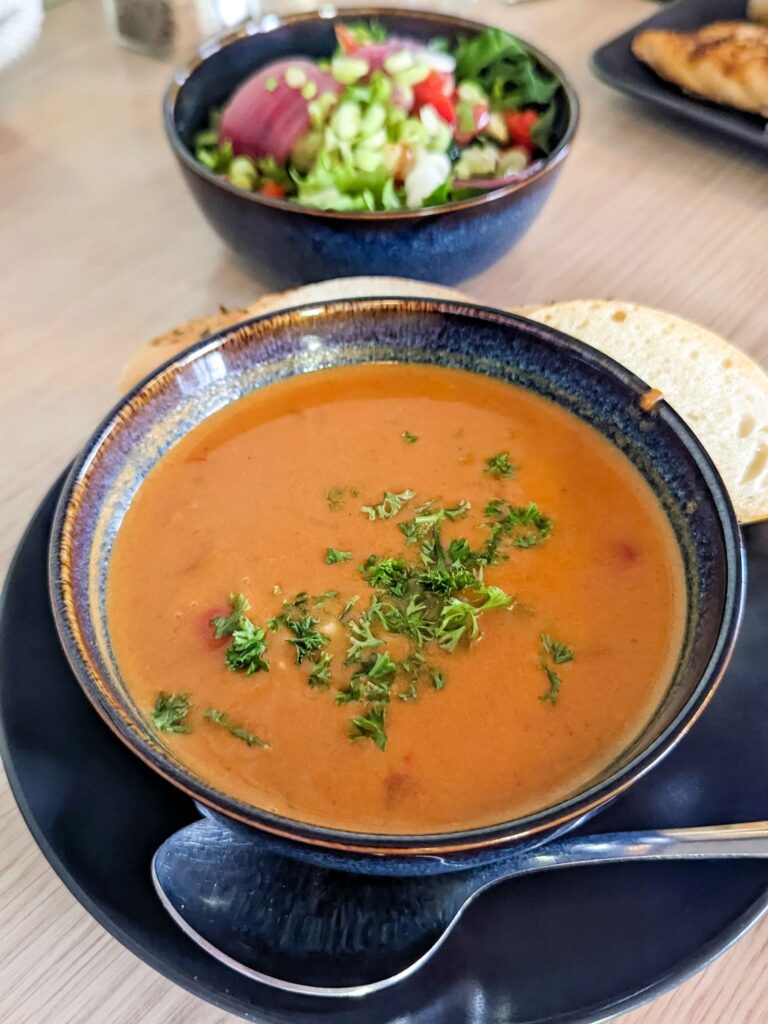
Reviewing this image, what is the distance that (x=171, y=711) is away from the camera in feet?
3.99

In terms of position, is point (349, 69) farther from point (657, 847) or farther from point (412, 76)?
point (657, 847)

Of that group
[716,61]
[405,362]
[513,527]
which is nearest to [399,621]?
[513,527]

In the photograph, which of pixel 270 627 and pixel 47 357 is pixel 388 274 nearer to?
pixel 47 357

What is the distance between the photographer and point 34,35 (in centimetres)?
272

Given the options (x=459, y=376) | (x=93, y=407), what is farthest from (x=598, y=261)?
(x=93, y=407)

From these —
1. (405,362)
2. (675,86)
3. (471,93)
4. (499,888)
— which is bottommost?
(499,888)

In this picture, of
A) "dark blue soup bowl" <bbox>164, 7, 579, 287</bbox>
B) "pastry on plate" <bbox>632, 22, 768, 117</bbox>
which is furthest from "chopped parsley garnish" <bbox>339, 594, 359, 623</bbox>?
"pastry on plate" <bbox>632, 22, 768, 117</bbox>

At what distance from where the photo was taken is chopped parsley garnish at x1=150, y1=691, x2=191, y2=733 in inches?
47.0

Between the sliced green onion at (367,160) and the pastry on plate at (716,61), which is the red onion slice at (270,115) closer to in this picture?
the sliced green onion at (367,160)

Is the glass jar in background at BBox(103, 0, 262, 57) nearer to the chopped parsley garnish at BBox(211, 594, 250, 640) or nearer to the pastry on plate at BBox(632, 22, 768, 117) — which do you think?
the pastry on plate at BBox(632, 22, 768, 117)

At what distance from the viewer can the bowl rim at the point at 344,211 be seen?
1.79 meters

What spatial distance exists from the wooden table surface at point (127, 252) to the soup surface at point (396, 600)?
320mm

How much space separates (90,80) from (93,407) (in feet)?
5.39

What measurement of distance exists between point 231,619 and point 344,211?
3.08 feet
